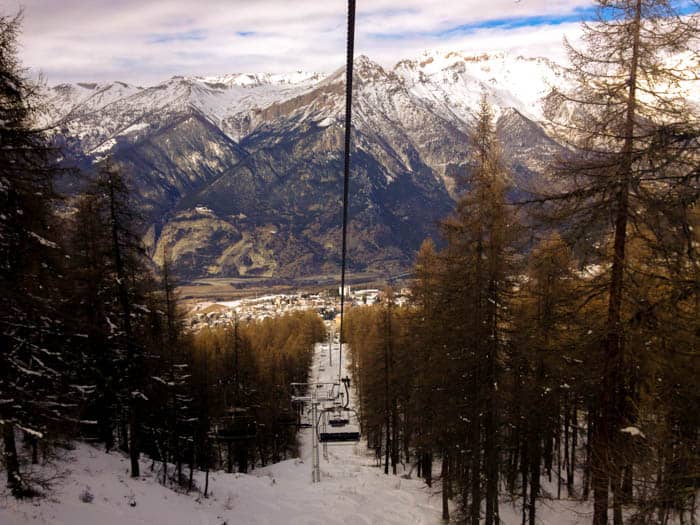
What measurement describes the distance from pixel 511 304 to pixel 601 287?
439 centimetres

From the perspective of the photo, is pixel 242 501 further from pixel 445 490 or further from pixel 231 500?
pixel 445 490

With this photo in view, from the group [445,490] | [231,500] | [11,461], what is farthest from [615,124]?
[231,500]

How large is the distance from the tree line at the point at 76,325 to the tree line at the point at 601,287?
999 cm

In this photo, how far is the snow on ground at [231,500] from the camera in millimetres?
11883

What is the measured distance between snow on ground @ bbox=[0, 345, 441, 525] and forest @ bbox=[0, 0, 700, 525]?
1144 millimetres

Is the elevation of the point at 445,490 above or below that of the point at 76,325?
below

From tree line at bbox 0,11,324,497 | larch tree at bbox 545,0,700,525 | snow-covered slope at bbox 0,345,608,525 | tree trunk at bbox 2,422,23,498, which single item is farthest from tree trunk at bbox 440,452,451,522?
tree trunk at bbox 2,422,23,498

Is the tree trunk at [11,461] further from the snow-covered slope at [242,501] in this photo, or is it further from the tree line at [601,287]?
the tree line at [601,287]

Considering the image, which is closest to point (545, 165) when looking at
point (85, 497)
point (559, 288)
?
point (559, 288)

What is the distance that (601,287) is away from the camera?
875 cm

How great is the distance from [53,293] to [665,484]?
13.7 meters

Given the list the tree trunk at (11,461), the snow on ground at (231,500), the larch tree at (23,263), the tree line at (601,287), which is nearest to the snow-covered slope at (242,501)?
the snow on ground at (231,500)

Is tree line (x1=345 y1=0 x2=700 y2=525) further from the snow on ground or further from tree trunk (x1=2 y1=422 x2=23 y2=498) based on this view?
tree trunk (x1=2 y1=422 x2=23 y2=498)

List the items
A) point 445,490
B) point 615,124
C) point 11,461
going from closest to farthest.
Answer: point 615,124, point 11,461, point 445,490
